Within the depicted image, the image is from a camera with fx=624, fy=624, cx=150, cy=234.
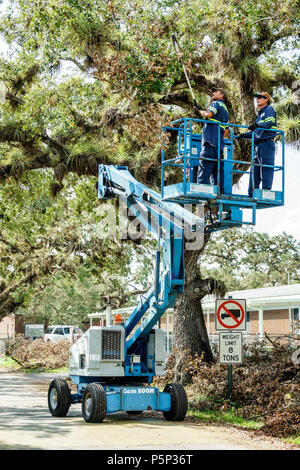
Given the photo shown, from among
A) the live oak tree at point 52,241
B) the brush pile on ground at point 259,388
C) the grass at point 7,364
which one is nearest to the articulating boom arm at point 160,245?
the brush pile on ground at point 259,388

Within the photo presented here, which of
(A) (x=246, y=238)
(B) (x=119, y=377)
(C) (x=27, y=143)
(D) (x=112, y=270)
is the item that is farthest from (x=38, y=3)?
(A) (x=246, y=238)

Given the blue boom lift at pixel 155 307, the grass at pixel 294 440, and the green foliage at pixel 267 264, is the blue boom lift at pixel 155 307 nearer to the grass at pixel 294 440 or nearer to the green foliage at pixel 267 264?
the grass at pixel 294 440

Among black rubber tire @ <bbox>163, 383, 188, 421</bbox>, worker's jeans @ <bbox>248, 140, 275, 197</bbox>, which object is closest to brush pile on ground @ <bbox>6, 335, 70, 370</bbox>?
black rubber tire @ <bbox>163, 383, 188, 421</bbox>

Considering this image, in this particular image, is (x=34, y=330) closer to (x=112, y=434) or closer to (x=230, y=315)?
(x=230, y=315)

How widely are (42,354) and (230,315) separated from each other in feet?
64.6

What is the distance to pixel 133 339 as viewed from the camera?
13.4m

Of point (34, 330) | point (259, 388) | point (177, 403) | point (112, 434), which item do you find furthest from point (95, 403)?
point (34, 330)

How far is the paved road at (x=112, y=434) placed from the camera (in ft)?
32.7

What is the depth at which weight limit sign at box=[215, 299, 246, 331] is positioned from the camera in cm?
1356

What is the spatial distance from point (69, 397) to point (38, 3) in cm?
1045

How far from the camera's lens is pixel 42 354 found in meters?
31.5

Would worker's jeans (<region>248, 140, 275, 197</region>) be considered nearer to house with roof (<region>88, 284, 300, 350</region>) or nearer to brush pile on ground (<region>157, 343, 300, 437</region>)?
brush pile on ground (<region>157, 343, 300, 437</region>)

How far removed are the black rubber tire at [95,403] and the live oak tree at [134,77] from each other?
5382mm
